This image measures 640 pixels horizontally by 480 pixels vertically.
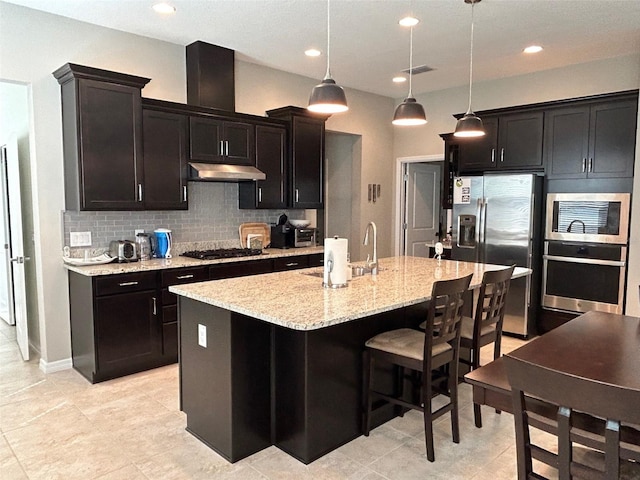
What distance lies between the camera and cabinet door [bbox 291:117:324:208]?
209 inches

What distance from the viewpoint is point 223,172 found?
14.5 feet

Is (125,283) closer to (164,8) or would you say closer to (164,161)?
(164,161)

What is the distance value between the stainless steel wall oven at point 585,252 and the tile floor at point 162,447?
80.0 inches

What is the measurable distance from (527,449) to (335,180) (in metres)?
5.68

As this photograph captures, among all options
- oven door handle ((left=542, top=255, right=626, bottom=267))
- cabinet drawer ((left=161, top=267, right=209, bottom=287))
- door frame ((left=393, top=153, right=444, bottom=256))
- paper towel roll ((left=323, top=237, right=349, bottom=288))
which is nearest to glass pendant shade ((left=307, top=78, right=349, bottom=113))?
paper towel roll ((left=323, top=237, right=349, bottom=288))

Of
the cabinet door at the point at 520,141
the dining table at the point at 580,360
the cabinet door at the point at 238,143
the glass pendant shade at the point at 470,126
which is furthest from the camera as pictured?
the cabinet door at the point at 520,141

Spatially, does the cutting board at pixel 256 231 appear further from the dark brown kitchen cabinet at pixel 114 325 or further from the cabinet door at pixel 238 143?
the dark brown kitchen cabinet at pixel 114 325

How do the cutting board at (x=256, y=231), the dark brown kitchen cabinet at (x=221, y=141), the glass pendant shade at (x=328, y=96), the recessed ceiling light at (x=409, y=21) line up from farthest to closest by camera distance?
the cutting board at (x=256, y=231), the dark brown kitchen cabinet at (x=221, y=141), the recessed ceiling light at (x=409, y=21), the glass pendant shade at (x=328, y=96)

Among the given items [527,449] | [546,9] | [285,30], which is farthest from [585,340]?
[285,30]

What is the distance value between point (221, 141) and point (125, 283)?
1731 mm

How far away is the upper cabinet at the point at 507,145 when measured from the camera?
4.99 m

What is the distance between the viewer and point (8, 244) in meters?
4.99

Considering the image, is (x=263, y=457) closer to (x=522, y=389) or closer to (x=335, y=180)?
(x=522, y=389)

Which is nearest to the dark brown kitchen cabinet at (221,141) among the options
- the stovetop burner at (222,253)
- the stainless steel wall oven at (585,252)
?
the stovetop burner at (222,253)
